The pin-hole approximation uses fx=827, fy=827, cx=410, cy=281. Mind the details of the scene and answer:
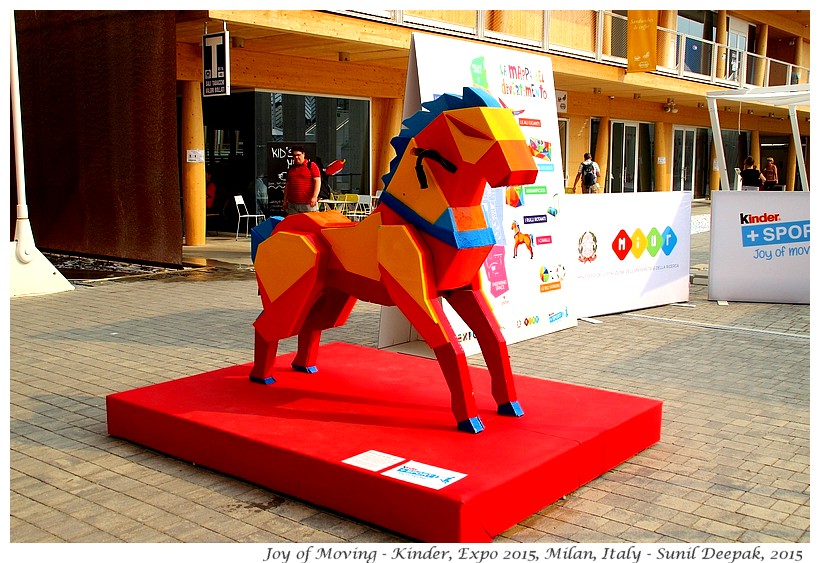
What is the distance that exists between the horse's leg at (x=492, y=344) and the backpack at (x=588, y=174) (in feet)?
51.5

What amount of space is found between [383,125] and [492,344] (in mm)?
13438

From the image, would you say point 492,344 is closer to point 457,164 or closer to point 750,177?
point 457,164

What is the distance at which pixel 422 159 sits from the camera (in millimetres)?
4184

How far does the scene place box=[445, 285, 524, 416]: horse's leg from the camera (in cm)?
437

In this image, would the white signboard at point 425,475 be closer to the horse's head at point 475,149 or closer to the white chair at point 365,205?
the horse's head at point 475,149

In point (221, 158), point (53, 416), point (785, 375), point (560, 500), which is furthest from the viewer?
point (221, 158)

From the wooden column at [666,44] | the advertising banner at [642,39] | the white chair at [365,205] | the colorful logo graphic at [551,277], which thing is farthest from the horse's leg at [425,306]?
the wooden column at [666,44]

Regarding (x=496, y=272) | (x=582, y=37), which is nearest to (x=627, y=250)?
(x=496, y=272)

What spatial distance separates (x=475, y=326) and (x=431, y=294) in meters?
0.39

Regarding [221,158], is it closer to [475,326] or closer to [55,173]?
[55,173]

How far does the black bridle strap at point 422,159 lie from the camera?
4.11 m

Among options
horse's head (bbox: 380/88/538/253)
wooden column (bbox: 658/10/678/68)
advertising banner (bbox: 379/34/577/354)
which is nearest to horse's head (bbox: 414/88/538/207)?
horse's head (bbox: 380/88/538/253)
